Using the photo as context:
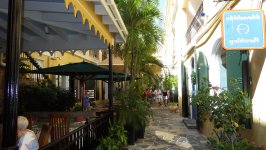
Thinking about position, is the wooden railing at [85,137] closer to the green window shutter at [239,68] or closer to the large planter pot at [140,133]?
the large planter pot at [140,133]

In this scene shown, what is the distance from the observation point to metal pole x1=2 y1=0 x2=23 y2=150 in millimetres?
2523

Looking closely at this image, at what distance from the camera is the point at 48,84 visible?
1439 cm

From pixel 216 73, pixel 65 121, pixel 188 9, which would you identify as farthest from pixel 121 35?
pixel 188 9

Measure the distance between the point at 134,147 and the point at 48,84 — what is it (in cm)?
735

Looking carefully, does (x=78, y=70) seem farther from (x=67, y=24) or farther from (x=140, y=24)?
(x=140, y=24)

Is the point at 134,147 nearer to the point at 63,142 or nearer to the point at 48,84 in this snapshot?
the point at 63,142

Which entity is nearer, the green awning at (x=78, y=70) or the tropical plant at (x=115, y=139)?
the tropical plant at (x=115, y=139)

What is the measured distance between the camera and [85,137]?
17.5 ft

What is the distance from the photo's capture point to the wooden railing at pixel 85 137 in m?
3.76

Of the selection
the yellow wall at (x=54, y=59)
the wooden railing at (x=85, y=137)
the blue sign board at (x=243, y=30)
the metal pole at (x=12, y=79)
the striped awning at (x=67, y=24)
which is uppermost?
the yellow wall at (x=54, y=59)

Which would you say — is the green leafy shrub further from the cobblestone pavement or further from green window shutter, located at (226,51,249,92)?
the cobblestone pavement

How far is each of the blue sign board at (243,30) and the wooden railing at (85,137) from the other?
2774 mm

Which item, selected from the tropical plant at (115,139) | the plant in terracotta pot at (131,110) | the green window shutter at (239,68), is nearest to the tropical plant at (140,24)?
the plant in terracotta pot at (131,110)

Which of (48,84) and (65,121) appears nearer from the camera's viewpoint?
(65,121)
